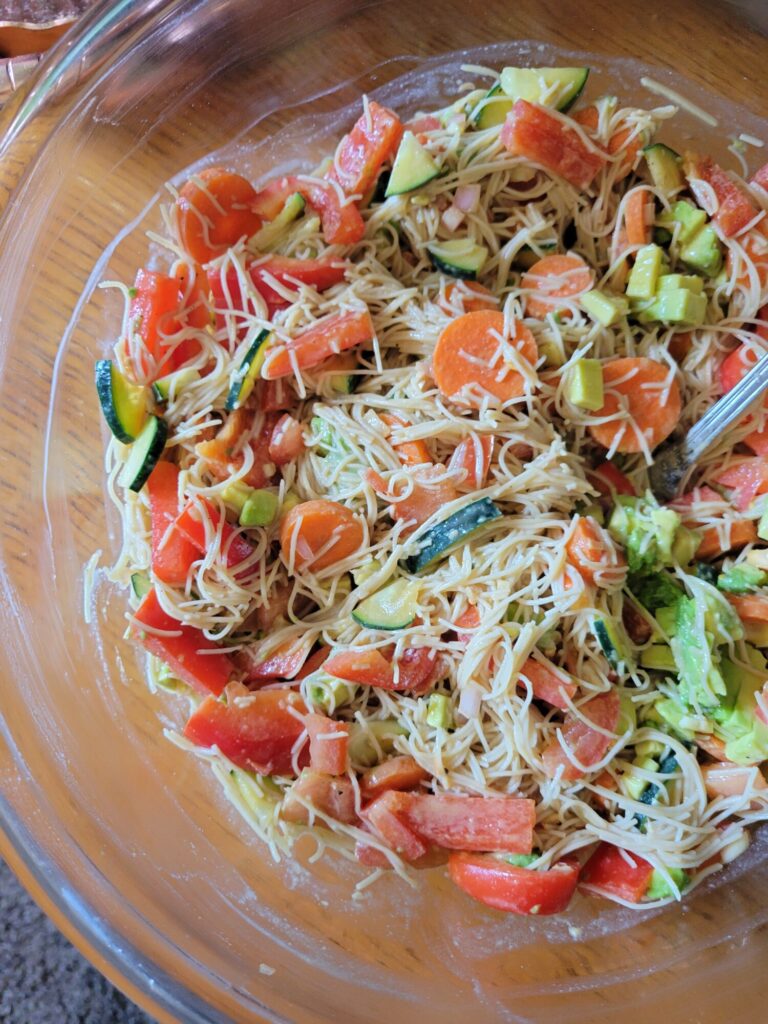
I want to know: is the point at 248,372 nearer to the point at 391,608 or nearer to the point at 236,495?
the point at 236,495

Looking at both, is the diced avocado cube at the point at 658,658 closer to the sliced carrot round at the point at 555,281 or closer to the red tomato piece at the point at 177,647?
the sliced carrot round at the point at 555,281

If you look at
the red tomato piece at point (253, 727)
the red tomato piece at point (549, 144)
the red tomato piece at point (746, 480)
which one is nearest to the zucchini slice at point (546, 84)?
the red tomato piece at point (549, 144)

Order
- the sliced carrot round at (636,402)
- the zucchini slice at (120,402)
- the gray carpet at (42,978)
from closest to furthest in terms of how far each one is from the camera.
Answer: the zucchini slice at (120,402)
the sliced carrot round at (636,402)
the gray carpet at (42,978)

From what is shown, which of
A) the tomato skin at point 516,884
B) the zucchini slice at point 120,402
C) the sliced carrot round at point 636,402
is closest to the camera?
the tomato skin at point 516,884

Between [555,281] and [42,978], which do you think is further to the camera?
[42,978]

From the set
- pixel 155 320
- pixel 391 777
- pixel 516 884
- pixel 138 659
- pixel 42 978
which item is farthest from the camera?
pixel 42 978

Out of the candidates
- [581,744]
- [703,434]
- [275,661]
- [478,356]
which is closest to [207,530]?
[275,661]

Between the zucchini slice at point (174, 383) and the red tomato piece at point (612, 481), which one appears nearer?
the zucchini slice at point (174, 383)
